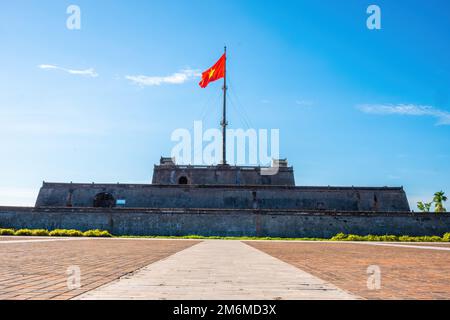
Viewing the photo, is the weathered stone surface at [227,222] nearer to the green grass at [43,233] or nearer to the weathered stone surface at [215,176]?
the green grass at [43,233]

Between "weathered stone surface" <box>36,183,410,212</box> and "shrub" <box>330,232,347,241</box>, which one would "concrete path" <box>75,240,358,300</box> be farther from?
"weathered stone surface" <box>36,183,410,212</box>

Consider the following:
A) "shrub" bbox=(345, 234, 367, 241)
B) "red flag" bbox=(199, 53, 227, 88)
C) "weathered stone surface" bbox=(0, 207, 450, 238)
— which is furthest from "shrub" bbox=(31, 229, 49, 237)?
"red flag" bbox=(199, 53, 227, 88)

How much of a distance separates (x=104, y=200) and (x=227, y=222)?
41.8 ft

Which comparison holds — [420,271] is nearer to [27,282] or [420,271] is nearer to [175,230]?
[27,282]

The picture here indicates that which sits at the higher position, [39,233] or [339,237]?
[39,233]

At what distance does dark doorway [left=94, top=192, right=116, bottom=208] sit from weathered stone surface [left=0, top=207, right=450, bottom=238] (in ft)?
18.9

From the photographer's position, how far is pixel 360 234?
25.1 metres

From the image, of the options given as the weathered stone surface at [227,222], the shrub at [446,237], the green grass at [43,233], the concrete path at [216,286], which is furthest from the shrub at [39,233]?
the shrub at [446,237]

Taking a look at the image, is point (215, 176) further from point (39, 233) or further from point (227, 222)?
point (39, 233)

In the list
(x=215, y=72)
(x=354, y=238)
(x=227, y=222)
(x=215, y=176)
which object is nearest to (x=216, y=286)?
(x=354, y=238)

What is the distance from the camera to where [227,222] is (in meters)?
25.3

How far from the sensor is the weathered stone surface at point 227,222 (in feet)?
82.6

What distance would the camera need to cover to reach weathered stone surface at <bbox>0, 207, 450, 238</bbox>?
25.2 metres
